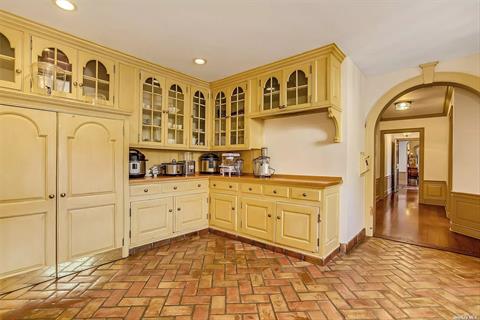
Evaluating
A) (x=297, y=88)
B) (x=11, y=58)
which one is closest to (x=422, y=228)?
(x=297, y=88)

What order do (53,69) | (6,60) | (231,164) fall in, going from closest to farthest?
(6,60) < (53,69) < (231,164)

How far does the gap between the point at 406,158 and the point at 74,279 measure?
14.4 m

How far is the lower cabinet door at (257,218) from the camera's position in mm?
3027

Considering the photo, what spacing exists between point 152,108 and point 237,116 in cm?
130

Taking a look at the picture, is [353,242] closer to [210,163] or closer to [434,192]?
[210,163]

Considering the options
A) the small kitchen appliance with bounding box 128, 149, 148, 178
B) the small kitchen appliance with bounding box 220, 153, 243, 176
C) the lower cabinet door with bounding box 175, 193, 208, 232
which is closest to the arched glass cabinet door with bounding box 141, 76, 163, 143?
the small kitchen appliance with bounding box 128, 149, 148, 178

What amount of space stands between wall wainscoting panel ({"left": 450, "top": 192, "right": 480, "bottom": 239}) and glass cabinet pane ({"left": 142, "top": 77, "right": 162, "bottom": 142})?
15.7 feet

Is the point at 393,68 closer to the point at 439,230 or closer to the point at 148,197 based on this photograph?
the point at 439,230

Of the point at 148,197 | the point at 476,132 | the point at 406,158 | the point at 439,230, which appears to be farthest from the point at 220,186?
the point at 406,158

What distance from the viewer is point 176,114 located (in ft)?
12.0

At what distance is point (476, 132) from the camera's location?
3.57m

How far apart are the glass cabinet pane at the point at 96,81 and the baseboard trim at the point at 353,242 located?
350 cm

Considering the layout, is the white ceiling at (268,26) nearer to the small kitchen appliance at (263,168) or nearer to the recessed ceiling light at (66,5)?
the recessed ceiling light at (66,5)

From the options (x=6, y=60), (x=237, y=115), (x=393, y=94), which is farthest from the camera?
(x=237, y=115)
